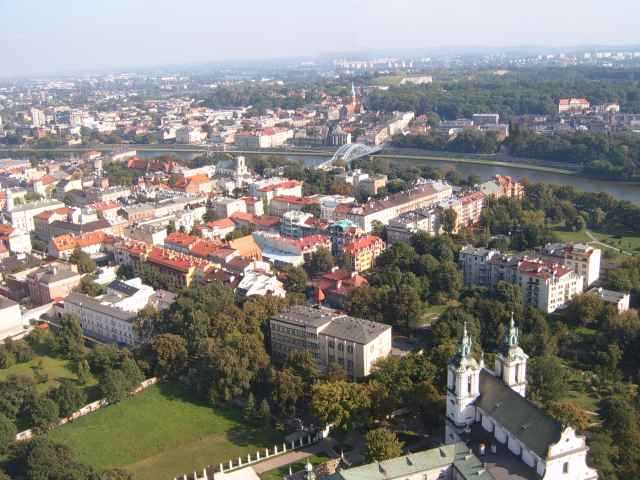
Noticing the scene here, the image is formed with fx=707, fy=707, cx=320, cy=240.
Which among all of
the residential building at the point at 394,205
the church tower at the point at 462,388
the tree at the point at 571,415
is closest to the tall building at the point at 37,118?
the residential building at the point at 394,205

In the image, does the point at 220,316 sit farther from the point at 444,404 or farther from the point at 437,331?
the point at 444,404

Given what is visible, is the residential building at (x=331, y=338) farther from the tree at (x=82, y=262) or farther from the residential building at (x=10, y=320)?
the tree at (x=82, y=262)

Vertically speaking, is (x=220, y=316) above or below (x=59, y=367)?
above

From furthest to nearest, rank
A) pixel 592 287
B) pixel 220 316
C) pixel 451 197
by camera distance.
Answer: pixel 451 197
pixel 592 287
pixel 220 316

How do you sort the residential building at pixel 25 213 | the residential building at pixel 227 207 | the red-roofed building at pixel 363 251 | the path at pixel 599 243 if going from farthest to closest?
1. the residential building at pixel 227 207
2. the residential building at pixel 25 213
3. the path at pixel 599 243
4. the red-roofed building at pixel 363 251

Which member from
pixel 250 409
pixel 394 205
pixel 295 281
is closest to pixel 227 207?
pixel 394 205

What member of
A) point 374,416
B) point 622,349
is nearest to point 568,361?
point 622,349

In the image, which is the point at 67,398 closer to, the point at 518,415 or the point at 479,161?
the point at 518,415
